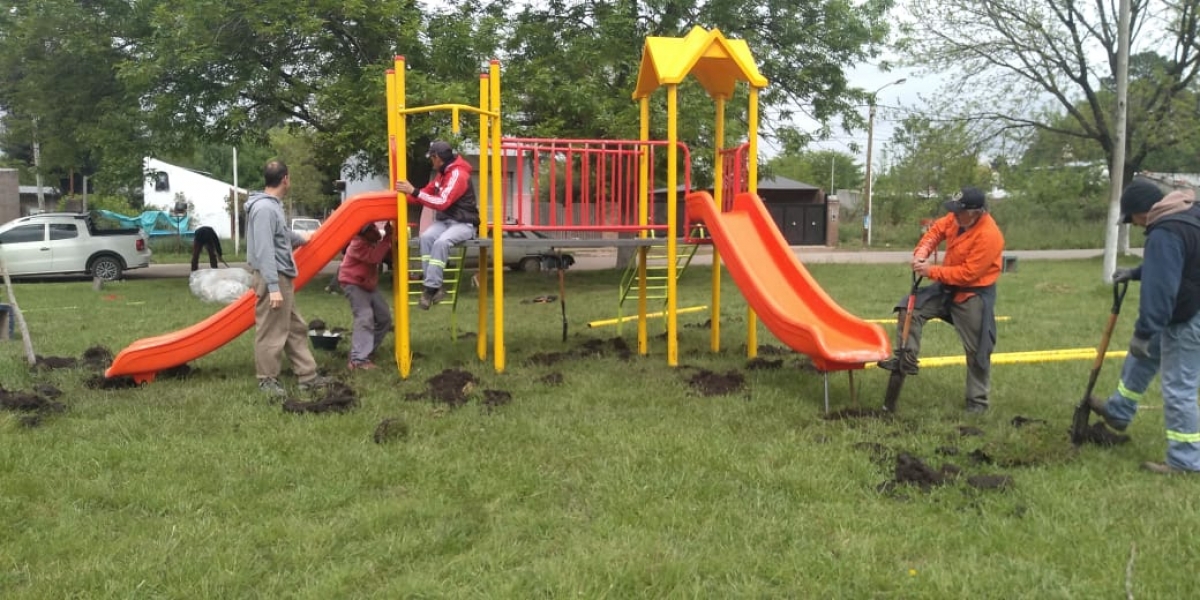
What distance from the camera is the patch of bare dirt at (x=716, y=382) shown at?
6.55 meters

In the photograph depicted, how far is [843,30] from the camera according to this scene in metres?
16.7

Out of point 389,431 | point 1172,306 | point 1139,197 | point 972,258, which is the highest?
point 1139,197

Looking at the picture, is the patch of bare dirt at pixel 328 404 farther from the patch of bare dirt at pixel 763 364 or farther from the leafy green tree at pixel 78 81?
the leafy green tree at pixel 78 81

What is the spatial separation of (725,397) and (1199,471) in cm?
303

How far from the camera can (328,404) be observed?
5926 mm

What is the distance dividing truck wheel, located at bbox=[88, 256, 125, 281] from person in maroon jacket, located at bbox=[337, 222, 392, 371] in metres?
14.6

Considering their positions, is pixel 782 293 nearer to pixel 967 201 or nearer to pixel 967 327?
pixel 967 327

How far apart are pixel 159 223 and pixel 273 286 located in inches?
1387

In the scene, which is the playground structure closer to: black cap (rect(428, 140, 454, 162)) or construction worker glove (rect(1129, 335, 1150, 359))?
black cap (rect(428, 140, 454, 162))

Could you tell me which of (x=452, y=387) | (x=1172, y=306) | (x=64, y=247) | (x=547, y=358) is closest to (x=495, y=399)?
(x=452, y=387)

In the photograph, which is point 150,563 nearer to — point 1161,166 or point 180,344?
point 180,344

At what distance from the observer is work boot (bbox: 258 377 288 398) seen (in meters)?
6.37

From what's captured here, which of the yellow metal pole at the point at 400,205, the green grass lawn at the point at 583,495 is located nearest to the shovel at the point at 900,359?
the green grass lawn at the point at 583,495

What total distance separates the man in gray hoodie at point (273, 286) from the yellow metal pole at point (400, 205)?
0.77 m
